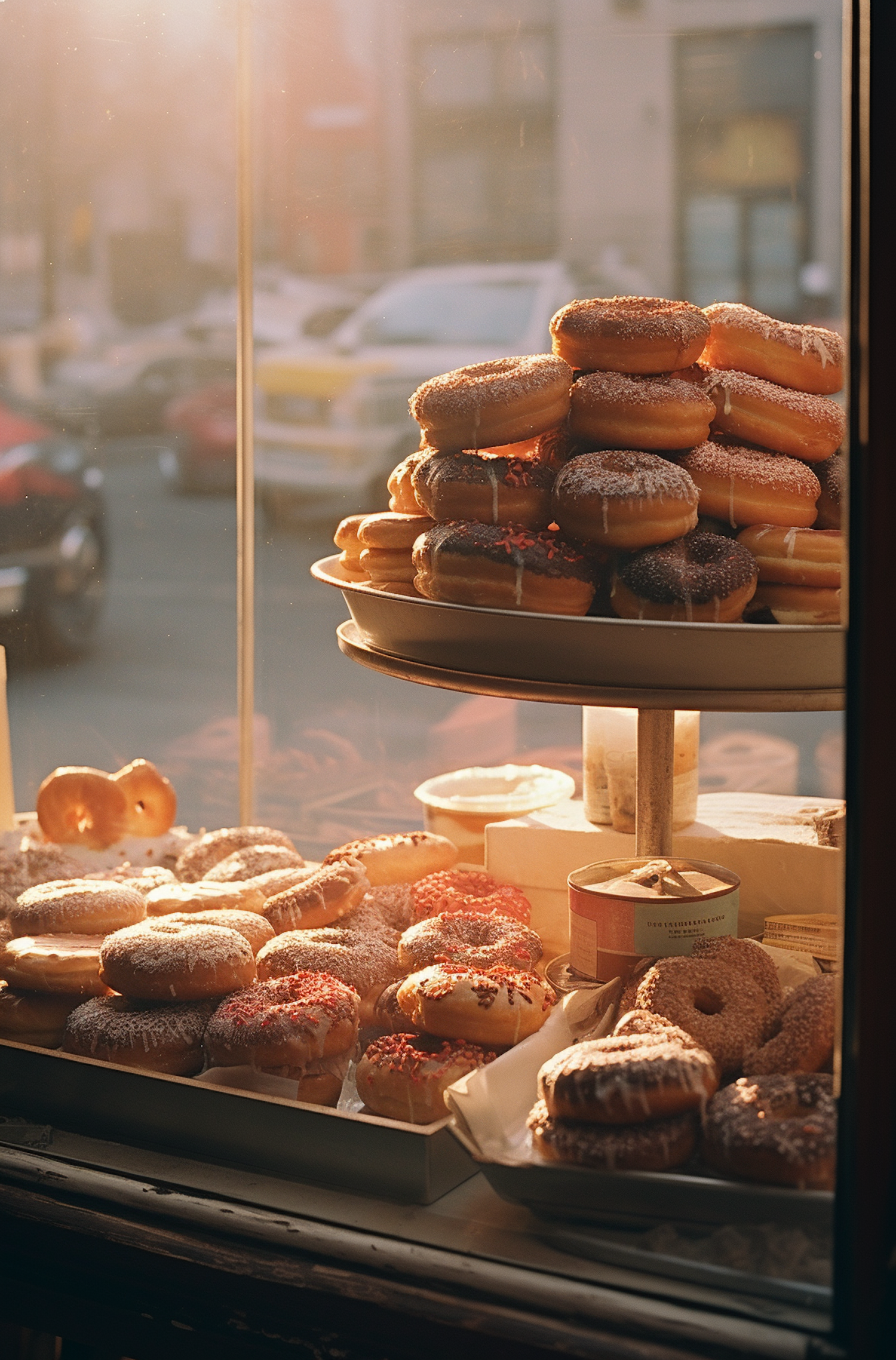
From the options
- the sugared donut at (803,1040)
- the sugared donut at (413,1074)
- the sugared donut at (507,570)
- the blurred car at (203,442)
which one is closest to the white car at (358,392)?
the blurred car at (203,442)

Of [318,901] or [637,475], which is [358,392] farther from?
[637,475]

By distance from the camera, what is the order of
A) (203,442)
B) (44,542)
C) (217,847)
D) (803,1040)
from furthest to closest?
(203,442), (44,542), (217,847), (803,1040)

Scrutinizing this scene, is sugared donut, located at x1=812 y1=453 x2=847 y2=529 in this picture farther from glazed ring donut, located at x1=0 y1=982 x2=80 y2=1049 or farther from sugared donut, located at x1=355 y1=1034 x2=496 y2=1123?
glazed ring donut, located at x1=0 y1=982 x2=80 y2=1049

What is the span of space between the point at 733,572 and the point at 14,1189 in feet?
2.91

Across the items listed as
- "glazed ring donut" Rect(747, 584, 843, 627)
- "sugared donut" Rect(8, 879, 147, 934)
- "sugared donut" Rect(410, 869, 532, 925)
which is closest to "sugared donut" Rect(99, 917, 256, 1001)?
"sugared donut" Rect(8, 879, 147, 934)

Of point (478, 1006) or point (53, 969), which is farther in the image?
point (53, 969)

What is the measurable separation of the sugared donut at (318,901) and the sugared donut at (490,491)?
1.69 feet

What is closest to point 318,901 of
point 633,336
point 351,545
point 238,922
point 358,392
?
point 238,922

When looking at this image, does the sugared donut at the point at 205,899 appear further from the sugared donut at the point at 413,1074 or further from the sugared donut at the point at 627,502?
the sugared donut at the point at 627,502

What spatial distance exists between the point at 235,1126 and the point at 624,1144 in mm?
386

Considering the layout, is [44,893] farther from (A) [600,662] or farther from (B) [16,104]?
(B) [16,104]

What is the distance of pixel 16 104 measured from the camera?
196 centimetres

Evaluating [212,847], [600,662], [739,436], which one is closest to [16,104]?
[212,847]

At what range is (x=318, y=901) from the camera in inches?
63.2
